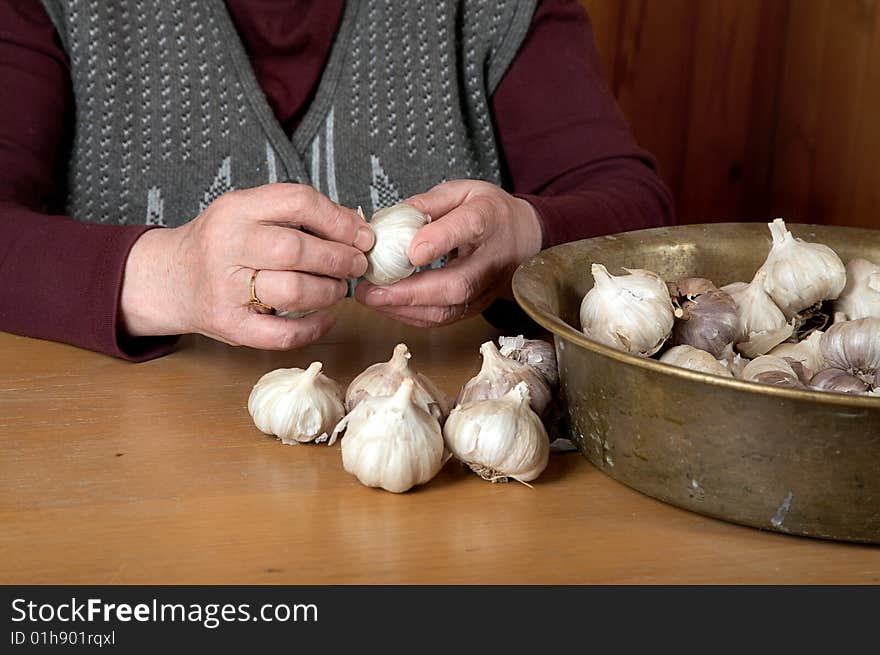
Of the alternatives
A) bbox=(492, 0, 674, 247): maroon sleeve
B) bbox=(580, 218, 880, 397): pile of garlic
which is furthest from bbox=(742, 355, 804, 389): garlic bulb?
bbox=(492, 0, 674, 247): maroon sleeve

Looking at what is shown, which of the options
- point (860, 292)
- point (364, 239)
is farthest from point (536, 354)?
point (860, 292)

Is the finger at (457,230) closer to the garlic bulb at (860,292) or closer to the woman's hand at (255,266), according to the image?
the woman's hand at (255,266)

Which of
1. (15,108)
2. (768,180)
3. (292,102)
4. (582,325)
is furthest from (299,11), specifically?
(768,180)

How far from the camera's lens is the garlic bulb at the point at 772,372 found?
68 centimetres

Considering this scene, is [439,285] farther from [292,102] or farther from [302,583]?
[292,102]

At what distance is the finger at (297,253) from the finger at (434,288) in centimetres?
6

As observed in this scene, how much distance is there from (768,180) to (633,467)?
6.07ft

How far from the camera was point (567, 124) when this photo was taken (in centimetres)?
134

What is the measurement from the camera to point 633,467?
0.68 metres

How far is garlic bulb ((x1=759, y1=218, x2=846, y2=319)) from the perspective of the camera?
830mm

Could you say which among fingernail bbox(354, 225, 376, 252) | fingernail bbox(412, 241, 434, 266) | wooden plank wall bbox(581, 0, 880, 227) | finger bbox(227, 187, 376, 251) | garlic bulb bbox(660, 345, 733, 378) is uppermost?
finger bbox(227, 187, 376, 251)

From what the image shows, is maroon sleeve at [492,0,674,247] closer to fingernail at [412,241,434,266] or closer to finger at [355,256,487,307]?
finger at [355,256,487,307]

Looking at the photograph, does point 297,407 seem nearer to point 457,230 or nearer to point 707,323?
point 457,230

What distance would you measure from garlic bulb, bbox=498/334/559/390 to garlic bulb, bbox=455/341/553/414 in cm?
2
